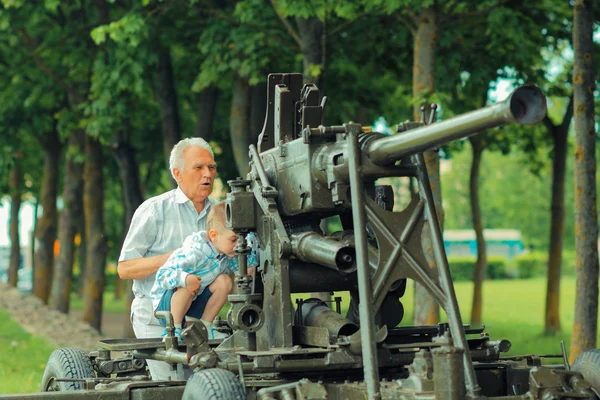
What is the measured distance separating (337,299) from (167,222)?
5.23 ft

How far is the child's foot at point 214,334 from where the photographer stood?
25.9ft

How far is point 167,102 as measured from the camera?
1948 cm

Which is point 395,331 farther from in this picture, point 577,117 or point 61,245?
point 61,245

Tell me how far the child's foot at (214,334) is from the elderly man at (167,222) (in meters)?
0.36

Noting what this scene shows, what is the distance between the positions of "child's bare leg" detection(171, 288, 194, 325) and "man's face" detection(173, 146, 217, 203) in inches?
35.0

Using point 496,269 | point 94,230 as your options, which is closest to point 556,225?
point 94,230

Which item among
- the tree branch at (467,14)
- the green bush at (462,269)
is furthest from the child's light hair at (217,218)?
the green bush at (462,269)

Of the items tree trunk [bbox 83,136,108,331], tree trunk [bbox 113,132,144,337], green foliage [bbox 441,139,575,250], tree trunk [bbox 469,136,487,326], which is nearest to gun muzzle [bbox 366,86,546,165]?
tree trunk [bbox 113,132,144,337]

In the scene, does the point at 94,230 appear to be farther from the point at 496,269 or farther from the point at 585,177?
the point at 496,269

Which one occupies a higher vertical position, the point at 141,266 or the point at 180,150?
the point at 180,150

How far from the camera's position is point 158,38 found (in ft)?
59.2

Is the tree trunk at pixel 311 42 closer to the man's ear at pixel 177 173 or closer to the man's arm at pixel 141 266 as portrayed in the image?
the man's ear at pixel 177 173

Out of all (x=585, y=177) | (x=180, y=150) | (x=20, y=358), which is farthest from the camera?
(x=20, y=358)

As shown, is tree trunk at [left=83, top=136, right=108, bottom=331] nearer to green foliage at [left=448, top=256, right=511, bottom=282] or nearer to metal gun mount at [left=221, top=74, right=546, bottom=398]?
metal gun mount at [left=221, top=74, right=546, bottom=398]
